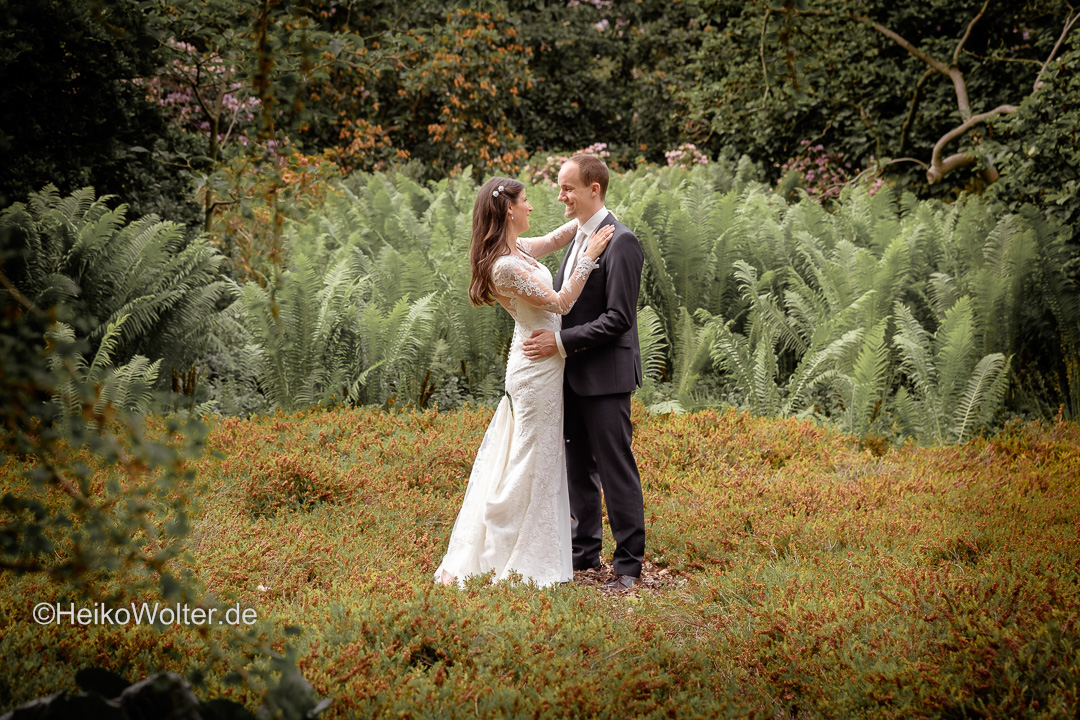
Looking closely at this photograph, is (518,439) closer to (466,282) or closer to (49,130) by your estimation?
(466,282)

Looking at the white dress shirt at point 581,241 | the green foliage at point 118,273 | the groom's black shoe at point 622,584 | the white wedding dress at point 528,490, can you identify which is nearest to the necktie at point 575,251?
the white dress shirt at point 581,241

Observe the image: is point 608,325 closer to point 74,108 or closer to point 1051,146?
point 1051,146

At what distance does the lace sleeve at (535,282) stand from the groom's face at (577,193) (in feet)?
1.04

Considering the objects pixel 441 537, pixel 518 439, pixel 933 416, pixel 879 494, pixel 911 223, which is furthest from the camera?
pixel 911 223

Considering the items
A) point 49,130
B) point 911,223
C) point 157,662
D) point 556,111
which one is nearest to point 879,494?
point 157,662

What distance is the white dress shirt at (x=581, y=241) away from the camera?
379cm

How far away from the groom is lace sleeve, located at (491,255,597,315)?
0.46 feet

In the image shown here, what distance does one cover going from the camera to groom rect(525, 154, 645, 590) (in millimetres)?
3730

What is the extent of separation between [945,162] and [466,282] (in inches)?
283

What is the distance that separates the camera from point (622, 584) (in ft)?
12.7

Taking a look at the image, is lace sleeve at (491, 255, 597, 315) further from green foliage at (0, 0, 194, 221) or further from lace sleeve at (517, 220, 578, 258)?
green foliage at (0, 0, 194, 221)

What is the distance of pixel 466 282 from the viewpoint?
7.36m

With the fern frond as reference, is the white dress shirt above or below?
above

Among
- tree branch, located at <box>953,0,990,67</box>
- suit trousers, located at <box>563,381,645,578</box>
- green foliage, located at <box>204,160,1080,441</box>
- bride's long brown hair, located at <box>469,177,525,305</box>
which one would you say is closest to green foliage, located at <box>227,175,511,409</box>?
green foliage, located at <box>204,160,1080,441</box>
